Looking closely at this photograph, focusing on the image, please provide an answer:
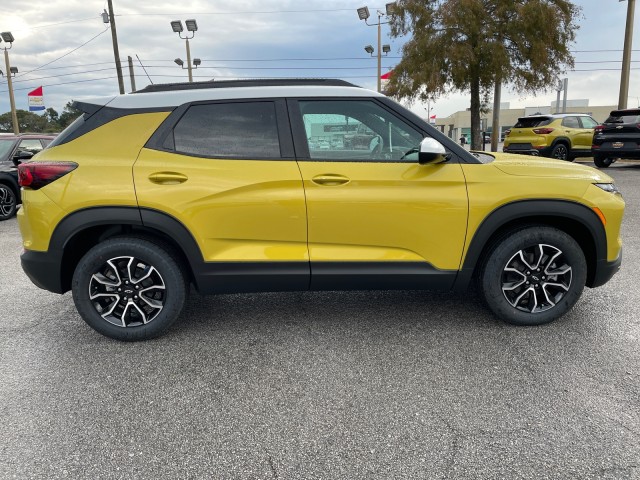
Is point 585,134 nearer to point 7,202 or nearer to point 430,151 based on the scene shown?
point 430,151

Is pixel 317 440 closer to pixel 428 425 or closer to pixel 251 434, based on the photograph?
pixel 251 434

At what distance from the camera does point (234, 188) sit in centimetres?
324

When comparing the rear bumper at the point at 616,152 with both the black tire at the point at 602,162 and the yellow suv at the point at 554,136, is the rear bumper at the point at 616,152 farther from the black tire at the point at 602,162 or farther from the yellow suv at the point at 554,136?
the yellow suv at the point at 554,136

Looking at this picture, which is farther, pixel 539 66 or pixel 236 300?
pixel 539 66

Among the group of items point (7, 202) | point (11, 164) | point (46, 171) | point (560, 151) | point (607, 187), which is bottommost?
point (560, 151)

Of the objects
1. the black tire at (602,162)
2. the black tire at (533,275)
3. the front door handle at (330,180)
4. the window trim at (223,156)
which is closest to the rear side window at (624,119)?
the black tire at (602,162)

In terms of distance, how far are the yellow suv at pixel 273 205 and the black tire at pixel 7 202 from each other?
22.1ft

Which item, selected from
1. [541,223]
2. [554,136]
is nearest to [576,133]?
[554,136]

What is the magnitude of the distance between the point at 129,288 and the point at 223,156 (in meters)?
1.14

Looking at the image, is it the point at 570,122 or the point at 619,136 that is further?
the point at 570,122

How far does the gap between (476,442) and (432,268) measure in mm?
1341

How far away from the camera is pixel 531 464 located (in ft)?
7.11

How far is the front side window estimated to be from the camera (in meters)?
3.35

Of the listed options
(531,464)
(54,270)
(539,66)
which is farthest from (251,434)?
(539,66)
